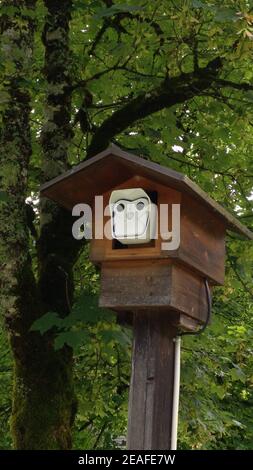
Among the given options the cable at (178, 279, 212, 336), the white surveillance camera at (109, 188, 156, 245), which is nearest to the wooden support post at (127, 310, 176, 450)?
the cable at (178, 279, 212, 336)

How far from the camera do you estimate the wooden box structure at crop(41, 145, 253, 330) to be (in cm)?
265

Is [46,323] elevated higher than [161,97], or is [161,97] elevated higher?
[161,97]

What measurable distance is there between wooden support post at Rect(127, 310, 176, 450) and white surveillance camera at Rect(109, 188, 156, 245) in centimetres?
36

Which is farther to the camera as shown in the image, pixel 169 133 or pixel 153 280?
pixel 169 133

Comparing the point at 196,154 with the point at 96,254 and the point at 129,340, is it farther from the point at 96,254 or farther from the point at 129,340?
the point at 96,254

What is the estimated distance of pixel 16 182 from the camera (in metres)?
3.94

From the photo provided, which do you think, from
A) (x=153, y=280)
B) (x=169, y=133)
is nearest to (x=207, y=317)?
(x=153, y=280)

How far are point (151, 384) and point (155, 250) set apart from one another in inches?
23.4

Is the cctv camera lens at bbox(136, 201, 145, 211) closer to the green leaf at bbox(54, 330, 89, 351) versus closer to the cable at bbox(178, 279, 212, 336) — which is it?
the cable at bbox(178, 279, 212, 336)

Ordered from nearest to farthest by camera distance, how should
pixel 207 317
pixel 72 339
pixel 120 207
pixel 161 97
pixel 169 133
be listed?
1. pixel 120 207
2. pixel 207 317
3. pixel 72 339
4. pixel 161 97
5. pixel 169 133

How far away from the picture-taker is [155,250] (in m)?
2.66

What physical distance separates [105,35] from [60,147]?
131 centimetres

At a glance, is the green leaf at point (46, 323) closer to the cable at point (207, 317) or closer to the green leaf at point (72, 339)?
the green leaf at point (72, 339)

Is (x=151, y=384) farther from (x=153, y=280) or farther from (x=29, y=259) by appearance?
(x=29, y=259)
